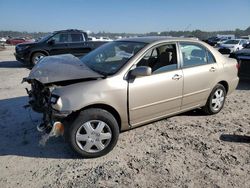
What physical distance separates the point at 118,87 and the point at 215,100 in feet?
8.40

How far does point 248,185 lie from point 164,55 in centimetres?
239

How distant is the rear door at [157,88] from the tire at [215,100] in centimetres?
94

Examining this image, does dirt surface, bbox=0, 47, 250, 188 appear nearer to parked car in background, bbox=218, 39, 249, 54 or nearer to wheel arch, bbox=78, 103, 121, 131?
wheel arch, bbox=78, 103, 121, 131

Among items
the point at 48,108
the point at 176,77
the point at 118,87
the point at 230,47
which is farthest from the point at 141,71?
the point at 230,47

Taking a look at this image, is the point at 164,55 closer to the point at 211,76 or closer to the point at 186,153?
the point at 211,76

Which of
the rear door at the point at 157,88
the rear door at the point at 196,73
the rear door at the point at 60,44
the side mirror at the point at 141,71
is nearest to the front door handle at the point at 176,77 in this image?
the rear door at the point at 157,88

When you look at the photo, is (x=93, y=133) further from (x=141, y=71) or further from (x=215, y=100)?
(x=215, y=100)

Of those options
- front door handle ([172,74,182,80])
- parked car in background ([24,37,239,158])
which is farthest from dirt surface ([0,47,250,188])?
front door handle ([172,74,182,80])

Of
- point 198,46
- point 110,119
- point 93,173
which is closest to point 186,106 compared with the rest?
point 198,46

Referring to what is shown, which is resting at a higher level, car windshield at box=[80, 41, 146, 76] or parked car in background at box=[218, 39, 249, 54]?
car windshield at box=[80, 41, 146, 76]

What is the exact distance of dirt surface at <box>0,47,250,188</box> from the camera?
327 cm

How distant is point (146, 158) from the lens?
3779 mm

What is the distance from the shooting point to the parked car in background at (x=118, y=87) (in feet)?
11.8

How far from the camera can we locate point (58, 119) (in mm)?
3549
